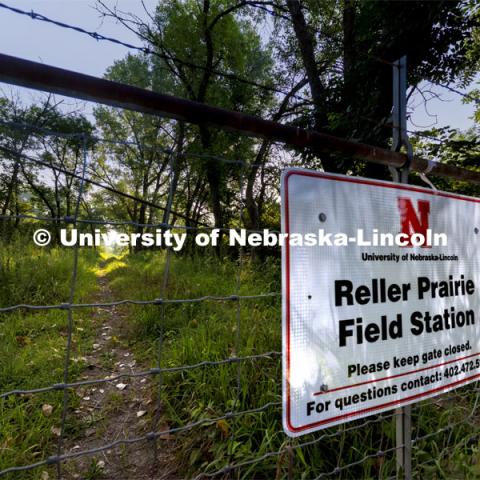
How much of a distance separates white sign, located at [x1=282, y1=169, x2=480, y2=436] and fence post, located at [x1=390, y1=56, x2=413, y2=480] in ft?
0.38

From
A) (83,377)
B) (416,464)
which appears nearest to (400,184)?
(416,464)

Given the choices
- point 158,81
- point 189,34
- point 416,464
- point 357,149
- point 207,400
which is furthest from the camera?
point 158,81

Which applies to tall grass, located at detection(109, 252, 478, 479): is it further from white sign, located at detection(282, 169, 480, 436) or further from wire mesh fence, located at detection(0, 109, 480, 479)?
white sign, located at detection(282, 169, 480, 436)

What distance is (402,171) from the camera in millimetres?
1344

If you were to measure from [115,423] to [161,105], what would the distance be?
2.16m

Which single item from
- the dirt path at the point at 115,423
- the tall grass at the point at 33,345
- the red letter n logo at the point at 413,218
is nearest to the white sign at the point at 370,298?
the red letter n logo at the point at 413,218

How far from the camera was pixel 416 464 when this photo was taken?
155 centimetres

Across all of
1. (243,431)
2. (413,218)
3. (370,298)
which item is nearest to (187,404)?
(243,431)

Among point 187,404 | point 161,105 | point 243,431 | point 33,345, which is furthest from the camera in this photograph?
point 33,345

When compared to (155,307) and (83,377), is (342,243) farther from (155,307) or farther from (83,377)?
(155,307)

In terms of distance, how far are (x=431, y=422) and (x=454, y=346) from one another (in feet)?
2.87

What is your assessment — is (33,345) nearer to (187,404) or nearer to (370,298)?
(187,404)

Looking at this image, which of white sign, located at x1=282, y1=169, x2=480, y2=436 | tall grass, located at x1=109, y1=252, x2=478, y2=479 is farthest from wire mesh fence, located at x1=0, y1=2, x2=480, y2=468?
white sign, located at x1=282, y1=169, x2=480, y2=436

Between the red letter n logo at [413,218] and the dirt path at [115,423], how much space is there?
137 cm
